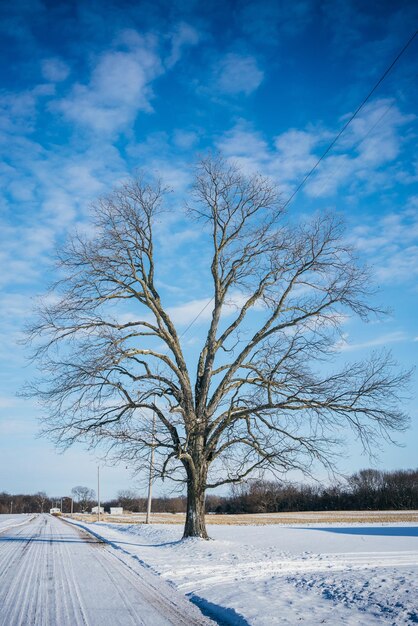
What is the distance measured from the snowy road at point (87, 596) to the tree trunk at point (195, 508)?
3.51 metres

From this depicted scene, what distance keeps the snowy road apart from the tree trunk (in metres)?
3.51

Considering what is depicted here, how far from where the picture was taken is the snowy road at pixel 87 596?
5527 mm

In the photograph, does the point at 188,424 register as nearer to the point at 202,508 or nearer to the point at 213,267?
the point at 202,508

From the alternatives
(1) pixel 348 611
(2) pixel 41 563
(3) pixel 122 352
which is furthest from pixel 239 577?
(3) pixel 122 352

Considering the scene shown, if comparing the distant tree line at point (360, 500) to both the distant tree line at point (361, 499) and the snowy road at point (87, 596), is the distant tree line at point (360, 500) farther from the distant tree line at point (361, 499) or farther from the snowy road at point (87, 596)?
the snowy road at point (87, 596)

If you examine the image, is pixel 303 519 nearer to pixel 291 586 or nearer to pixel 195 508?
pixel 195 508

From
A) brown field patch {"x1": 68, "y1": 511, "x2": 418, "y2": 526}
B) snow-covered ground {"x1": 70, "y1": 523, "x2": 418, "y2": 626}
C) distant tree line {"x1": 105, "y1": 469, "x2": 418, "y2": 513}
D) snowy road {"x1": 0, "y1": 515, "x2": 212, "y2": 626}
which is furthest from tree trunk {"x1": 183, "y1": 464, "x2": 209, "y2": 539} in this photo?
distant tree line {"x1": 105, "y1": 469, "x2": 418, "y2": 513}

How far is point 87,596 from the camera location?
6.79 metres

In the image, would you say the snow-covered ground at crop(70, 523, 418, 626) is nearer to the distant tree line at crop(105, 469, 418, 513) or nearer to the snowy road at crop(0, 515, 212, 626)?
the snowy road at crop(0, 515, 212, 626)

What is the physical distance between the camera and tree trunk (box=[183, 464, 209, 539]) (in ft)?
45.5

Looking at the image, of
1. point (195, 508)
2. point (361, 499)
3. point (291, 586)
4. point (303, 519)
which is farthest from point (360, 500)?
point (291, 586)

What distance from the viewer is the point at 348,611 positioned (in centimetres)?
578

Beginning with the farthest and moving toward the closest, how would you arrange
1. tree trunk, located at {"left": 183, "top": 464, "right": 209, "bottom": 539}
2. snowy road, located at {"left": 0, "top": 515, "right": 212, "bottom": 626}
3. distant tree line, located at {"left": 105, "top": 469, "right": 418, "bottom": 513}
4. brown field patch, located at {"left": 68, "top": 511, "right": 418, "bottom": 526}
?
1. distant tree line, located at {"left": 105, "top": 469, "right": 418, "bottom": 513}
2. brown field patch, located at {"left": 68, "top": 511, "right": 418, "bottom": 526}
3. tree trunk, located at {"left": 183, "top": 464, "right": 209, "bottom": 539}
4. snowy road, located at {"left": 0, "top": 515, "right": 212, "bottom": 626}

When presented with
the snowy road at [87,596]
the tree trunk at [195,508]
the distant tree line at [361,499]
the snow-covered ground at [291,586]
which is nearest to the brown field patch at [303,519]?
the distant tree line at [361,499]
